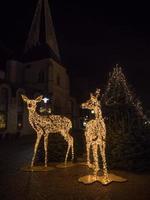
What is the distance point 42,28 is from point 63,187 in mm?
60371

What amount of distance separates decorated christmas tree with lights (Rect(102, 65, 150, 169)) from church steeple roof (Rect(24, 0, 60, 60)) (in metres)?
50.3

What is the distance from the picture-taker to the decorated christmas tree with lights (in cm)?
1206

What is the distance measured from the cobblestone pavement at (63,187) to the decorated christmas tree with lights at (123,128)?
3.01ft

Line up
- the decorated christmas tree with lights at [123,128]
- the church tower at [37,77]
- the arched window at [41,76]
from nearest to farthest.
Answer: the decorated christmas tree with lights at [123,128]
the church tower at [37,77]
the arched window at [41,76]

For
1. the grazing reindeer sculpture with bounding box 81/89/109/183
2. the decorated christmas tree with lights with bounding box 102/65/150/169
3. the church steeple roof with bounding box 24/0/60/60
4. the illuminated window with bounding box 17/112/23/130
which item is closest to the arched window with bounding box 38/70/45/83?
the church steeple roof with bounding box 24/0/60/60

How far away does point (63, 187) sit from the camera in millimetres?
8883

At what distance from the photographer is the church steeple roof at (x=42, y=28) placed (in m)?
64.8

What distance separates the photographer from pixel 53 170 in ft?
39.2

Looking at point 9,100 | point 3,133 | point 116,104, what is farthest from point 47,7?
point 116,104

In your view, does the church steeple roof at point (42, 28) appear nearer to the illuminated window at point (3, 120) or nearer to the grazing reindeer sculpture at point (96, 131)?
the illuminated window at point (3, 120)

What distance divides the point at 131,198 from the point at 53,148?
23.9 ft

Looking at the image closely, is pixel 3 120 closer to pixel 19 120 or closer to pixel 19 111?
pixel 19 120

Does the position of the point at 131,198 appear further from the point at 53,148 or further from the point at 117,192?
the point at 53,148

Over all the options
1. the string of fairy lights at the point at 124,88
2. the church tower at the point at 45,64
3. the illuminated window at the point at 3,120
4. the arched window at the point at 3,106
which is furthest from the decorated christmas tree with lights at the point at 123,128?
the church tower at the point at 45,64
